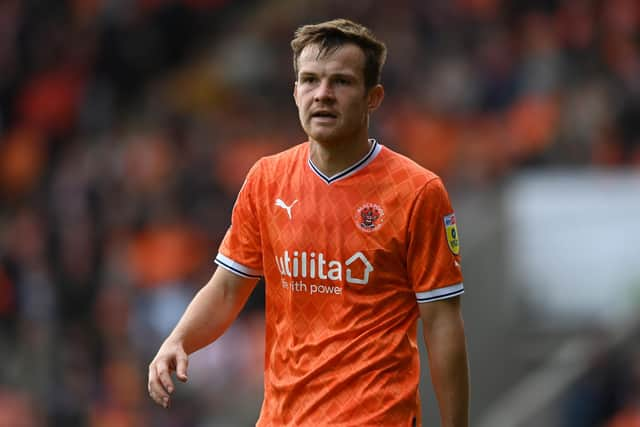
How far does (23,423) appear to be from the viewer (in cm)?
1177

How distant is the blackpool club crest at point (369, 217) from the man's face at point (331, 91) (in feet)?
0.86

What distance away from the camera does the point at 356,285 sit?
4656 millimetres

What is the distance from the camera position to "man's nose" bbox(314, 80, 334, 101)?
4.60 metres

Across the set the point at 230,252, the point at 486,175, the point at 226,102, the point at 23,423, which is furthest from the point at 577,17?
the point at 230,252

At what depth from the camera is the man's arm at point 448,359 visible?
4.60m

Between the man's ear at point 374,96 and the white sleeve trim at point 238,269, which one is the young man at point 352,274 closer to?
the man's ear at point 374,96

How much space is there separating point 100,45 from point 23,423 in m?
5.61

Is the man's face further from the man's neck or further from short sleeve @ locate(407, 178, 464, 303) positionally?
short sleeve @ locate(407, 178, 464, 303)

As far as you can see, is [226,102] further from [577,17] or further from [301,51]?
[301,51]

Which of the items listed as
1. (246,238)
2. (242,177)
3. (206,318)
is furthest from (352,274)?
(242,177)

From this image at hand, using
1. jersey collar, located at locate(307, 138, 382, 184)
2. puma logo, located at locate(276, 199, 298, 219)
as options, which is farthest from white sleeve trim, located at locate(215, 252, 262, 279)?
jersey collar, located at locate(307, 138, 382, 184)

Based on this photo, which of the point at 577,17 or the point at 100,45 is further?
the point at 100,45

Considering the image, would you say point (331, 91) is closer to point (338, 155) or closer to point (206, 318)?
point (338, 155)

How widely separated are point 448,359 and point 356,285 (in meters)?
0.40
